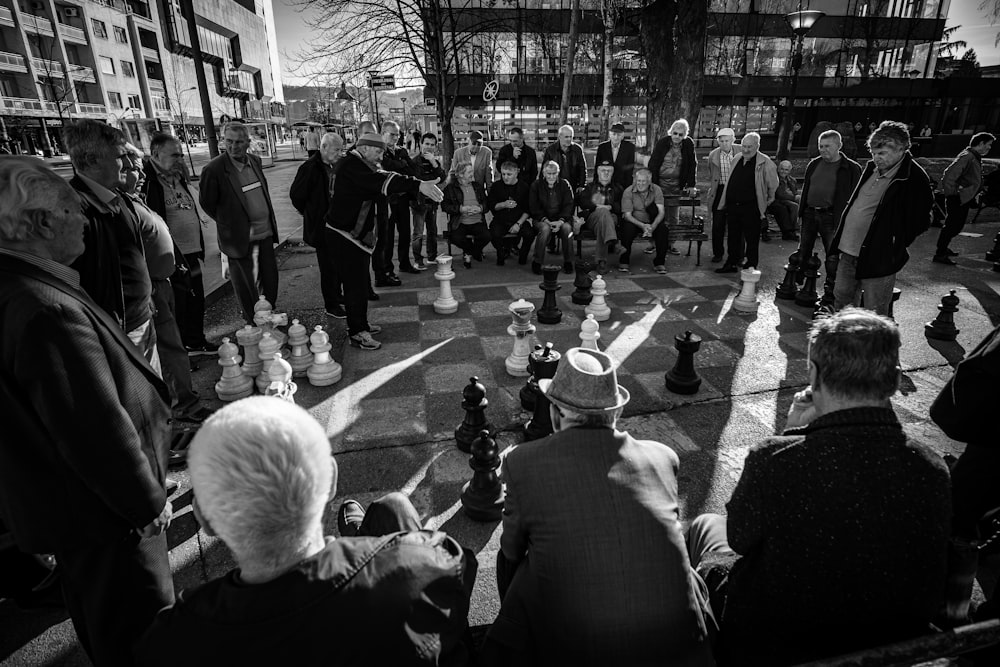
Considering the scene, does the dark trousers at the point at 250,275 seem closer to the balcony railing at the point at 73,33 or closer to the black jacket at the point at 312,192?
the black jacket at the point at 312,192

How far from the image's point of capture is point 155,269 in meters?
3.53

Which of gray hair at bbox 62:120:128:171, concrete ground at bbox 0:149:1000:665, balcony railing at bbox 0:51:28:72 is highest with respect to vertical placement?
balcony railing at bbox 0:51:28:72

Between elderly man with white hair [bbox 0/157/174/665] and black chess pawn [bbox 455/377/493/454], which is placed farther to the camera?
black chess pawn [bbox 455/377/493/454]

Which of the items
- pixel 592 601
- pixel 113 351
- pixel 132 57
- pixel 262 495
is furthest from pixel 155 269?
pixel 132 57

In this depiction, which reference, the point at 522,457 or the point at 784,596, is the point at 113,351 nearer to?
the point at 522,457

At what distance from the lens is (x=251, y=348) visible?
425 centimetres

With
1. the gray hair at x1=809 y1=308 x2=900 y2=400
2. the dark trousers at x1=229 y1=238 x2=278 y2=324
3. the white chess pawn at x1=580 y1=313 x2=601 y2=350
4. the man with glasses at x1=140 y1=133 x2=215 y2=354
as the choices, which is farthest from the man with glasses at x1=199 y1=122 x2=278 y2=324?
the gray hair at x1=809 y1=308 x2=900 y2=400

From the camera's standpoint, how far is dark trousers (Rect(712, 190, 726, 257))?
24.6 ft

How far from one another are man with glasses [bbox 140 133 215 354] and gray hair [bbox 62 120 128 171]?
5.35 feet

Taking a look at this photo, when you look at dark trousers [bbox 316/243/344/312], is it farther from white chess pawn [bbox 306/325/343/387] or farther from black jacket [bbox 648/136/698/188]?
black jacket [bbox 648/136/698/188]

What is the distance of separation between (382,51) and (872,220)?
10.9m

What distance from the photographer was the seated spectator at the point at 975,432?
2043 mm

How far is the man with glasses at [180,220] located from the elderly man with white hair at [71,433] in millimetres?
2892

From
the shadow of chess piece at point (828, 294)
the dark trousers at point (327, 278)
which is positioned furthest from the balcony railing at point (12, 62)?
the shadow of chess piece at point (828, 294)
